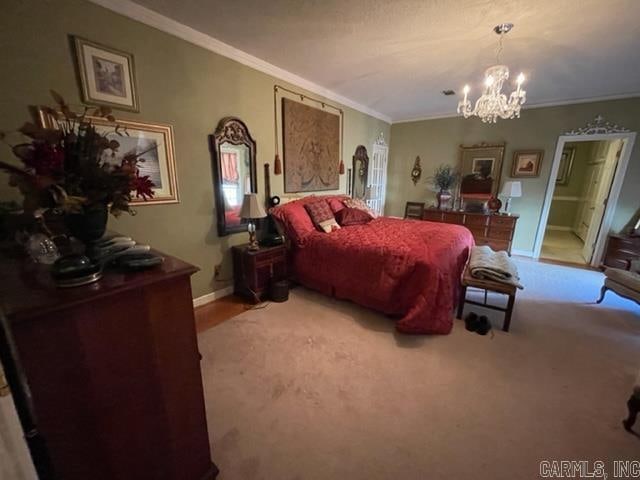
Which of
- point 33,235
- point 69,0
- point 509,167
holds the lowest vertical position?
point 33,235

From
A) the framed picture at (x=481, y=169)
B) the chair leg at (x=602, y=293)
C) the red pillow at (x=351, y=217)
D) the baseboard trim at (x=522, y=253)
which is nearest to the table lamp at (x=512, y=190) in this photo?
the framed picture at (x=481, y=169)

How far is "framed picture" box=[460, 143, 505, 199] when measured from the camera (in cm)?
473

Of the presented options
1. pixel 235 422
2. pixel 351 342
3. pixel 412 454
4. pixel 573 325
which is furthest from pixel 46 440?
pixel 573 325

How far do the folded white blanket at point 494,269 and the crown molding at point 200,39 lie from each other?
3.06 m

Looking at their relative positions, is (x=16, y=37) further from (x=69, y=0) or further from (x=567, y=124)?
(x=567, y=124)

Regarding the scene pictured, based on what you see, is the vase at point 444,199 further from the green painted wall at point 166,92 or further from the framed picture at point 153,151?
the framed picture at point 153,151

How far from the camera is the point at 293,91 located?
3410 mm

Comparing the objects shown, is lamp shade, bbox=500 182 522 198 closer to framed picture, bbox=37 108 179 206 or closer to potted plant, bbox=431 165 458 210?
potted plant, bbox=431 165 458 210

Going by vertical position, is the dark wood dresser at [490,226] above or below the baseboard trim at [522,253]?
above

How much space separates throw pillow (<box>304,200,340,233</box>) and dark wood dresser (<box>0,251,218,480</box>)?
2.34 m

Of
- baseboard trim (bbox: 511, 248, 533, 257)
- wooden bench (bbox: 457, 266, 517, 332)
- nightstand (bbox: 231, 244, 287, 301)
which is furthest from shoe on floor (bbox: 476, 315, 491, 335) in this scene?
baseboard trim (bbox: 511, 248, 533, 257)

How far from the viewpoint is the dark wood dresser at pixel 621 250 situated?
11.7 feet

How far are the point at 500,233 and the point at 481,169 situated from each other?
130cm

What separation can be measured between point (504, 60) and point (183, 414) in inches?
160
